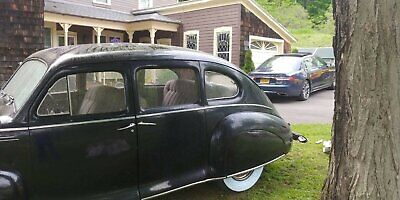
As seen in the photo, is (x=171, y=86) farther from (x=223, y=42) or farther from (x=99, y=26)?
(x=99, y=26)

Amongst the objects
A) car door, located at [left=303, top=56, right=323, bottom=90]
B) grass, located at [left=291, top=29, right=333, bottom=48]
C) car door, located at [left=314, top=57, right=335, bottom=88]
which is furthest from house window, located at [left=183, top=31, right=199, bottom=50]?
grass, located at [left=291, top=29, right=333, bottom=48]

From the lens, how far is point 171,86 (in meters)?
4.14

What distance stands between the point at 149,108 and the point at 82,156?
804 mm

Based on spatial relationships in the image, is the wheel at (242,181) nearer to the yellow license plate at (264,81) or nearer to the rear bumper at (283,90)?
the rear bumper at (283,90)

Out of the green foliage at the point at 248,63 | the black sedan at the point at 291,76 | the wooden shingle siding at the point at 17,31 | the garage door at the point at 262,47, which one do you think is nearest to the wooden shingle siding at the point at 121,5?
the wooden shingle siding at the point at 17,31

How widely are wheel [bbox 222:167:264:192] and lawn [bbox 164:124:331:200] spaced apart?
7 centimetres

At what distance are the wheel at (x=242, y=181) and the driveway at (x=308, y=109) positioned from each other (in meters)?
4.50

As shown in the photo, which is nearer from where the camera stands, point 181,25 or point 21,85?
point 21,85

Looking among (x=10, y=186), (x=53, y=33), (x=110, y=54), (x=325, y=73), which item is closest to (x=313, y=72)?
(x=325, y=73)

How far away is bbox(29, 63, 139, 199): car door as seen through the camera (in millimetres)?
3219

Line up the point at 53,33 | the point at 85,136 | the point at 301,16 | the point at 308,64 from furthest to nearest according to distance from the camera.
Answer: the point at 301,16 → the point at 53,33 → the point at 308,64 → the point at 85,136

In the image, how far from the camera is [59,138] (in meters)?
3.25

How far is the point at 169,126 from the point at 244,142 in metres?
0.93

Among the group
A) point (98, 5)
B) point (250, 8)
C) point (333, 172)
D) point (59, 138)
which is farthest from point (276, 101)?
point (98, 5)
